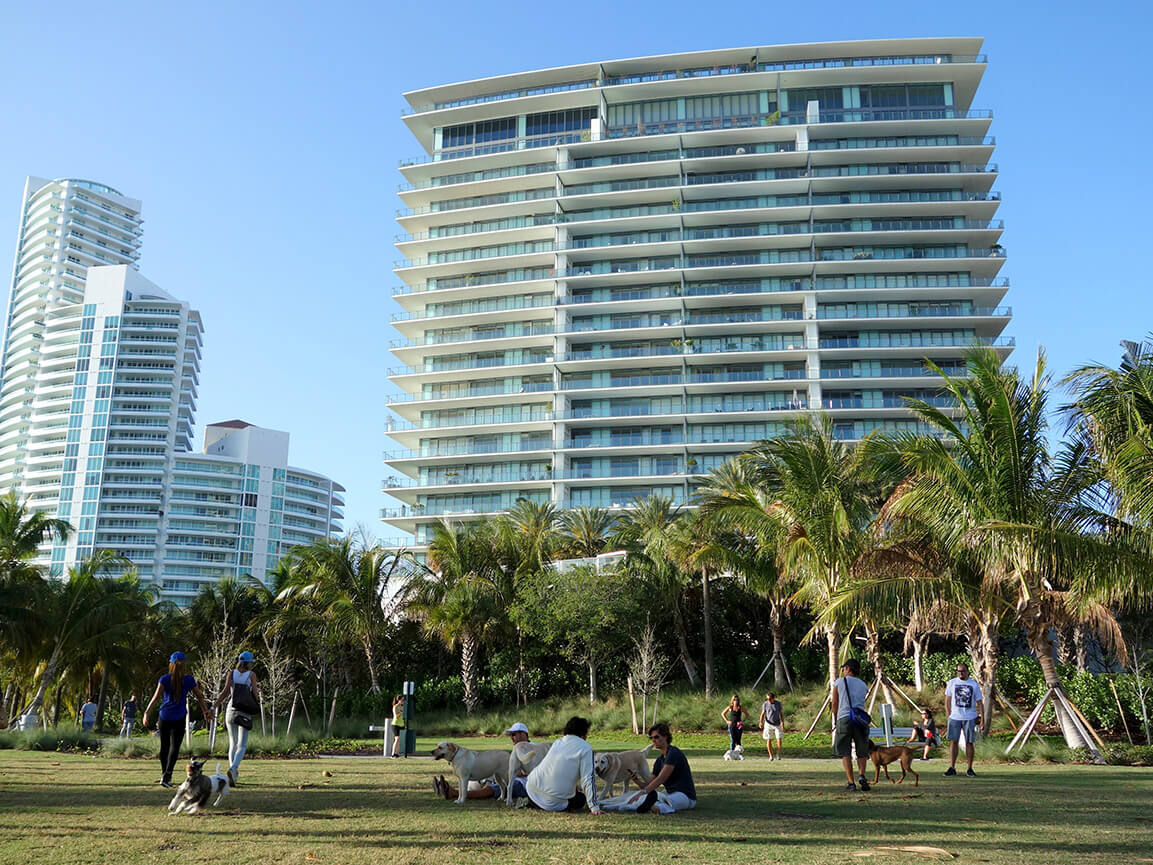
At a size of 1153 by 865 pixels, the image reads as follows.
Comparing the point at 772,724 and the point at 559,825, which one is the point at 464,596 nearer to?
the point at 772,724

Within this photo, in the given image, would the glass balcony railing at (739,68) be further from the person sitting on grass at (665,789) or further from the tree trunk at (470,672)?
the person sitting on grass at (665,789)

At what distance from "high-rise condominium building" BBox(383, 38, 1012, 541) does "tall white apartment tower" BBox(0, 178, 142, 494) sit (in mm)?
94381

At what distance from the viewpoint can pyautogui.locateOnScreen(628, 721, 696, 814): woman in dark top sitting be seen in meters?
9.82

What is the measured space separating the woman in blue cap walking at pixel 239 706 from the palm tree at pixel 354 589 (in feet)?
88.2

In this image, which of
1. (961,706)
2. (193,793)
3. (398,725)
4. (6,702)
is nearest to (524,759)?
(193,793)

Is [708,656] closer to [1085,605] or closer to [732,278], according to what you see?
[1085,605]

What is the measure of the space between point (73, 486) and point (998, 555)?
13686 centimetres

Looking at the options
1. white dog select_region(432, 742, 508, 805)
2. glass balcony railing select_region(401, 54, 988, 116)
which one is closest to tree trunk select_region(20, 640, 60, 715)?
white dog select_region(432, 742, 508, 805)

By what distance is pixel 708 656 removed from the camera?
3588cm

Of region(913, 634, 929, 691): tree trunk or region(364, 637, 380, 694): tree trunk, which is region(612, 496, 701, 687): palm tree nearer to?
region(913, 634, 929, 691): tree trunk

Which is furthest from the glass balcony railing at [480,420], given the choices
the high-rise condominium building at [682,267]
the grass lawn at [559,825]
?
the grass lawn at [559,825]

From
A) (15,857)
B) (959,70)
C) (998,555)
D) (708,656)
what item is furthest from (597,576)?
(959,70)

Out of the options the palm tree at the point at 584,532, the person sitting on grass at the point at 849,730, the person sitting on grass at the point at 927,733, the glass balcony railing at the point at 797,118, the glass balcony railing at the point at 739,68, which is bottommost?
the person sitting on grass at the point at 927,733

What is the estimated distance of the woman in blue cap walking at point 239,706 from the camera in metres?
11.8
